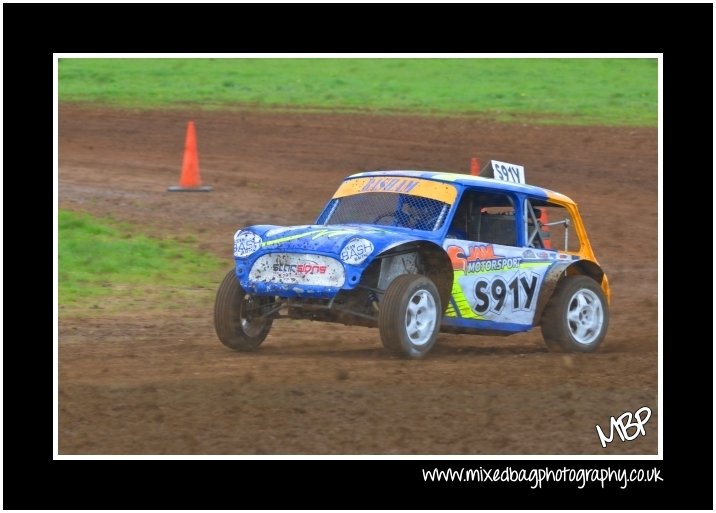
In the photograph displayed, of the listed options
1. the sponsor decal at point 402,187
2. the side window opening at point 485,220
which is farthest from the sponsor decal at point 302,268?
the side window opening at point 485,220

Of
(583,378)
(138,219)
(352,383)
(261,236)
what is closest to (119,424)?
(352,383)

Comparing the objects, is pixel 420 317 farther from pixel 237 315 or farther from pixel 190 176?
pixel 190 176

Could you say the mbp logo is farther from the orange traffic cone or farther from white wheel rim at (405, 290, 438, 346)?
the orange traffic cone

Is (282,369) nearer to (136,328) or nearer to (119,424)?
(119,424)

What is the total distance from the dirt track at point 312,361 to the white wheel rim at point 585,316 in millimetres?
205

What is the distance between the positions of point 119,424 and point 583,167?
49.8 ft

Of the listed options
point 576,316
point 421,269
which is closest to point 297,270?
point 421,269

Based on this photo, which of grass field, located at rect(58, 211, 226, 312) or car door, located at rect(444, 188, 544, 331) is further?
grass field, located at rect(58, 211, 226, 312)

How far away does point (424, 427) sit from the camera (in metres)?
8.60

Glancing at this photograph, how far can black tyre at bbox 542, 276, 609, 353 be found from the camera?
11797 mm

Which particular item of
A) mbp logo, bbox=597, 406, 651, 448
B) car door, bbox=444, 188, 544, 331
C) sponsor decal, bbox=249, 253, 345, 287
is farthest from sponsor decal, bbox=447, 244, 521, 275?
mbp logo, bbox=597, 406, 651, 448

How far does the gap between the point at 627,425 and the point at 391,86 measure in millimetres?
21912

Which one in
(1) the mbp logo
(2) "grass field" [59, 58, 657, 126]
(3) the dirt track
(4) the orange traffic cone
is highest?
(2) "grass field" [59, 58, 657, 126]

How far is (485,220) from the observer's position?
11.9 m
